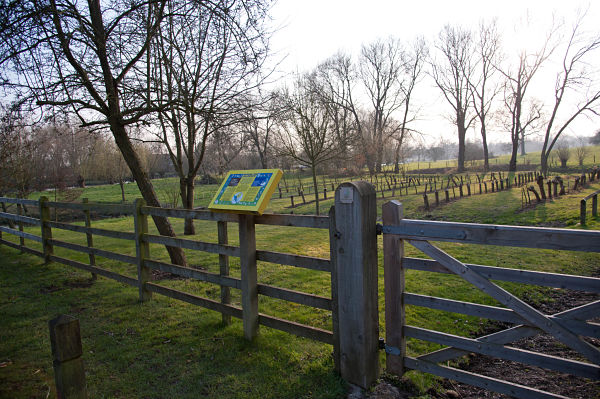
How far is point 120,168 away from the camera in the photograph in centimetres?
3175

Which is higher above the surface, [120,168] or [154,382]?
[120,168]

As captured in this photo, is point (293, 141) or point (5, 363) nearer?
point (5, 363)

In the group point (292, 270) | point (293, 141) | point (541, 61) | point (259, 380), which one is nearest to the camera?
point (259, 380)

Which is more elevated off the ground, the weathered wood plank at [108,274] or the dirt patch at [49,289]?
the weathered wood plank at [108,274]

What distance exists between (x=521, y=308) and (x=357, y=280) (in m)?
1.19

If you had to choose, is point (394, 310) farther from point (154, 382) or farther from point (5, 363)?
point (5, 363)

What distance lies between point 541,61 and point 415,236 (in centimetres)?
4586

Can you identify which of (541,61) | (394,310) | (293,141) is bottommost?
(394,310)

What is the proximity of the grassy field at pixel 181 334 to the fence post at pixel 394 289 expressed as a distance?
400 millimetres

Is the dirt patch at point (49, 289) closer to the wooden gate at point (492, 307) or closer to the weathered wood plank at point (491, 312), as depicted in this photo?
the wooden gate at point (492, 307)

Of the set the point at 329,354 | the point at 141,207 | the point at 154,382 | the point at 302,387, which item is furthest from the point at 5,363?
the point at 329,354

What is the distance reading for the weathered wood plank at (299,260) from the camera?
3.34 metres

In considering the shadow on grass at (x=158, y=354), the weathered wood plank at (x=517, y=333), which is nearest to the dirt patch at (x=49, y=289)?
the shadow on grass at (x=158, y=354)

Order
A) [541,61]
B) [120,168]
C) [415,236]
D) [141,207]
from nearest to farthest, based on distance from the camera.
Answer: [415,236] → [141,207] → [120,168] → [541,61]
